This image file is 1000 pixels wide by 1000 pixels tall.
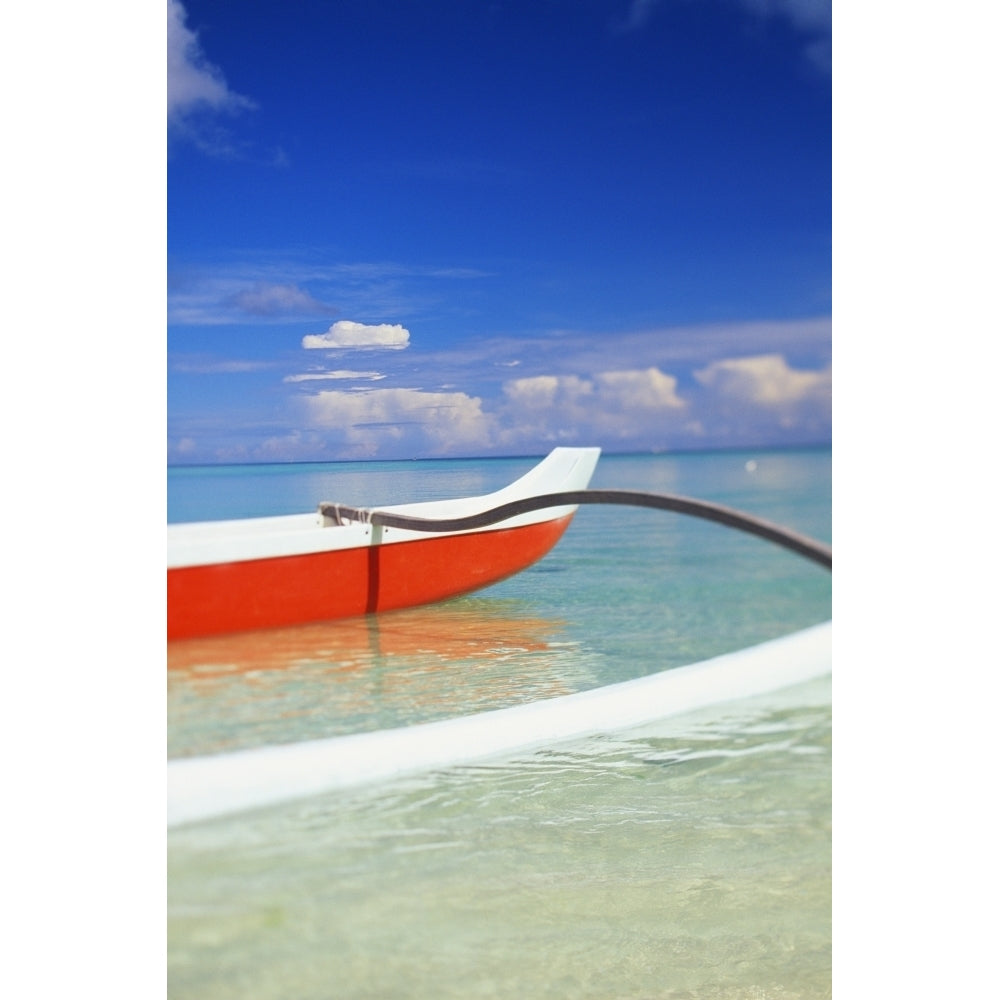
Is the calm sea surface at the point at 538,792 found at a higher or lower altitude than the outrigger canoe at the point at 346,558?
lower

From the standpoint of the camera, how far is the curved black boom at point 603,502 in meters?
2.13

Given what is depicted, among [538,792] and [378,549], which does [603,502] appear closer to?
[378,549]

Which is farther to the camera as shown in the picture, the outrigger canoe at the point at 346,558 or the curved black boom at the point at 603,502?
the curved black boom at the point at 603,502

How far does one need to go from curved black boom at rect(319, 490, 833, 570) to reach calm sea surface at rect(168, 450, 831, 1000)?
0.14 ft

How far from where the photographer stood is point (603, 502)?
2.17 metres

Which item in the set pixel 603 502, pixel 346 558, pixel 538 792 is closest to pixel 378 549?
pixel 346 558

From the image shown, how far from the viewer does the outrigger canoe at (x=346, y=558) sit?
196cm

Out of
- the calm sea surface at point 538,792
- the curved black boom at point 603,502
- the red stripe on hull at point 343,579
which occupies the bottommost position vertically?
the calm sea surface at point 538,792

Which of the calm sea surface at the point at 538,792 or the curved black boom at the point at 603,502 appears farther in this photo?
the curved black boom at the point at 603,502

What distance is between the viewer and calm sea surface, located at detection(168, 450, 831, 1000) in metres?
1.95

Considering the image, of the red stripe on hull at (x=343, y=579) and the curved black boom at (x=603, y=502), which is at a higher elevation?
the curved black boom at (x=603, y=502)
